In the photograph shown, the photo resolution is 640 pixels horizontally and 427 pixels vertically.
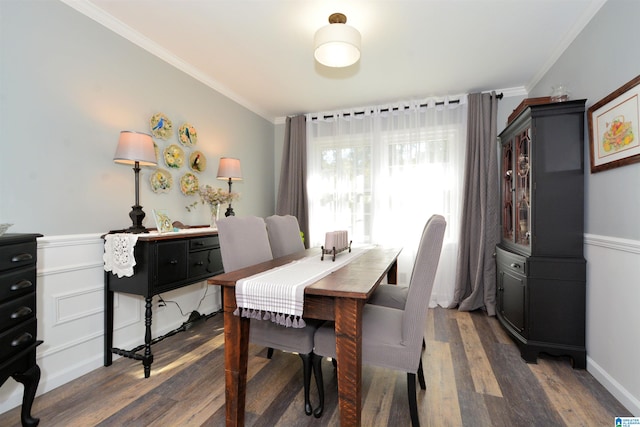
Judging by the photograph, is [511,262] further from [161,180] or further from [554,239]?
[161,180]

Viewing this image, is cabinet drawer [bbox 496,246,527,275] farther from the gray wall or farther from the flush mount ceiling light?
the gray wall

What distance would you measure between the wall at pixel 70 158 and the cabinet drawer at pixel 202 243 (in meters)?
0.48

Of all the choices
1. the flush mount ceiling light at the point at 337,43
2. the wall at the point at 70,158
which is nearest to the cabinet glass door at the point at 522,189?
the flush mount ceiling light at the point at 337,43

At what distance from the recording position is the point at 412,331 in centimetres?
140

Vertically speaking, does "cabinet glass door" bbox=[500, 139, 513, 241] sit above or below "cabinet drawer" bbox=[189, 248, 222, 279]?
above

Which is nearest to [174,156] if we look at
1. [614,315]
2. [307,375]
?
[307,375]

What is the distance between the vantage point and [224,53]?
8.70 feet

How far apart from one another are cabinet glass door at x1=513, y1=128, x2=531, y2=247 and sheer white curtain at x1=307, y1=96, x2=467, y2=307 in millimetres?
829

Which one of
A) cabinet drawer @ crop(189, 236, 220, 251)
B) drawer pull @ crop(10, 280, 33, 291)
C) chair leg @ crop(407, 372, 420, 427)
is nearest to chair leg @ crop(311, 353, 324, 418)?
chair leg @ crop(407, 372, 420, 427)

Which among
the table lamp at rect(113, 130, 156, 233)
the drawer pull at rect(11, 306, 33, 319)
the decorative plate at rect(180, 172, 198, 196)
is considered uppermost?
the table lamp at rect(113, 130, 156, 233)

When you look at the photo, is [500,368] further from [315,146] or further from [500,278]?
[315,146]

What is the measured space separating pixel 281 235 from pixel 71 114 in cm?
167

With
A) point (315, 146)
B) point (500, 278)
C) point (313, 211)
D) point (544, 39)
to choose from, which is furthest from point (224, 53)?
point (500, 278)

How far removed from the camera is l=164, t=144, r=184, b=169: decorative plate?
104 inches
